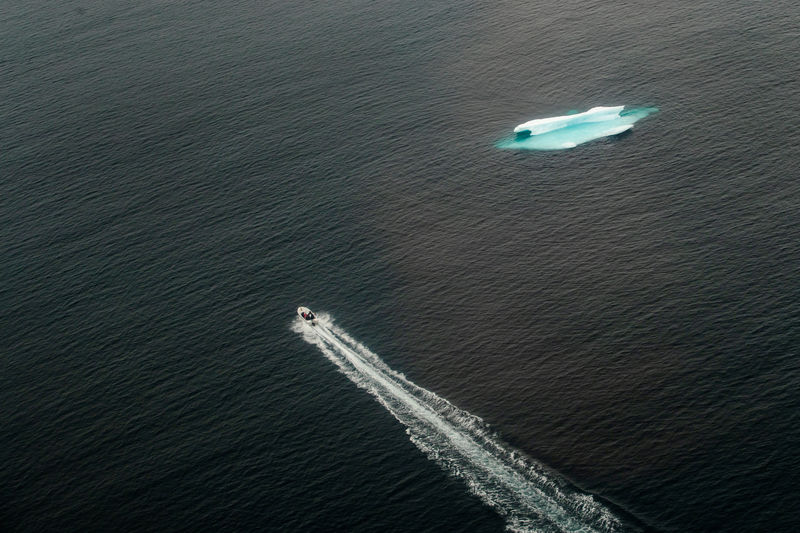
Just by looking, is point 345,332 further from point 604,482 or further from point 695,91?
point 695,91

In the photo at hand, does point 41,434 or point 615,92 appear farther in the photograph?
point 615,92

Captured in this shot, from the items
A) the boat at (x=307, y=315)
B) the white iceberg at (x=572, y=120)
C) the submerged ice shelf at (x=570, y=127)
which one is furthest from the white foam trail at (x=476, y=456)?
the white iceberg at (x=572, y=120)

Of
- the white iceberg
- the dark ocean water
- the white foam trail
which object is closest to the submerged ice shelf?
the white iceberg

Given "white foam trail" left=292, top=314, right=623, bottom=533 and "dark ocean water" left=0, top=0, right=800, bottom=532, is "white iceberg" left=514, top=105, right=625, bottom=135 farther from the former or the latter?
"white foam trail" left=292, top=314, right=623, bottom=533

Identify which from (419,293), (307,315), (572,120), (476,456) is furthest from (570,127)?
(476,456)

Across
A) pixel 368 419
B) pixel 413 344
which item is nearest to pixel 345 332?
pixel 413 344

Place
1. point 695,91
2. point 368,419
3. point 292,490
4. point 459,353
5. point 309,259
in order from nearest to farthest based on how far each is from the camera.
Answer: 1. point 292,490
2. point 368,419
3. point 459,353
4. point 309,259
5. point 695,91

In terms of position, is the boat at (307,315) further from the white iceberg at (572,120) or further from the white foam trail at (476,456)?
the white iceberg at (572,120)

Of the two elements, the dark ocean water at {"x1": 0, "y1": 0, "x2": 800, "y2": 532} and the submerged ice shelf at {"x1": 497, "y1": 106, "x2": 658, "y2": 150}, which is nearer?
the dark ocean water at {"x1": 0, "y1": 0, "x2": 800, "y2": 532}

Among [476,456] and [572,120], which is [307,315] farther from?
[572,120]
